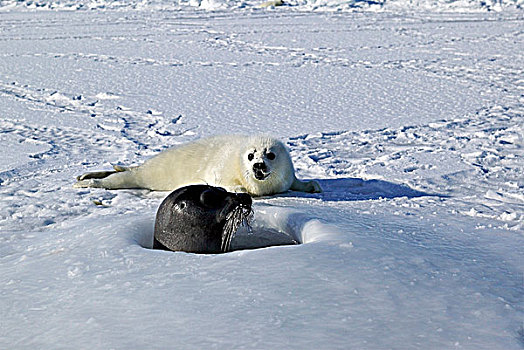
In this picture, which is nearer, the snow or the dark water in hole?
the snow

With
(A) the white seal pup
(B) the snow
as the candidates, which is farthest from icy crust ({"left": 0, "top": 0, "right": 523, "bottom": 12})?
(A) the white seal pup

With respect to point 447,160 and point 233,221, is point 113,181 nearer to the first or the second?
point 233,221

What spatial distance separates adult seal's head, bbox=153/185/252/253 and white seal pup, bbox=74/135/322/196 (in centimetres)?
80

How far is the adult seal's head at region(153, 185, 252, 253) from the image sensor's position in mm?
2230

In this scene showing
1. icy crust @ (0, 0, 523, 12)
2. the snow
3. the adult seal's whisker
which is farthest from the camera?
icy crust @ (0, 0, 523, 12)

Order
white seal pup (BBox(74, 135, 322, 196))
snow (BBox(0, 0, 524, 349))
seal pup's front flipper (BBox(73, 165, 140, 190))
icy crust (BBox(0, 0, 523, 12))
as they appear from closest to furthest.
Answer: snow (BBox(0, 0, 524, 349)), white seal pup (BBox(74, 135, 322, 196)), seal pup's front flipper (BBox(73, 165, 140, 190)), icy crust (BBox(0, 0, 523, 12))

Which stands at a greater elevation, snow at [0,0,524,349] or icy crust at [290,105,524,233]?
snow at [0,0,524,349]

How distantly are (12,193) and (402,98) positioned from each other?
3.36m

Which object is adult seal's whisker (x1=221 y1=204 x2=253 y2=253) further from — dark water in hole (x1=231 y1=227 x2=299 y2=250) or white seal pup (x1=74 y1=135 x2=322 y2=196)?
white seal pup (x1=74 y1=135 x2=322 y2=196)

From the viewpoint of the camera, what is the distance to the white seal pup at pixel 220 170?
314cm

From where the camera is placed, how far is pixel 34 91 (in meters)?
5.88

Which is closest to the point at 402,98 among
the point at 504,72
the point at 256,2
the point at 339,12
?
the point at 504,72

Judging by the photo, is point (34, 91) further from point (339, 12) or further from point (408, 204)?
point (339, 12)

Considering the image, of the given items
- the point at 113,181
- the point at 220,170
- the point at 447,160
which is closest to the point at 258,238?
the point at 220,170
